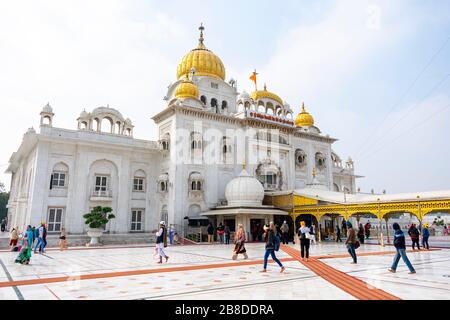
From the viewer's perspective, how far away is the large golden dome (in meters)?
31.8

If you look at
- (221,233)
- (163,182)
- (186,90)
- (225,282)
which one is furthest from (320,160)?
(225,282)

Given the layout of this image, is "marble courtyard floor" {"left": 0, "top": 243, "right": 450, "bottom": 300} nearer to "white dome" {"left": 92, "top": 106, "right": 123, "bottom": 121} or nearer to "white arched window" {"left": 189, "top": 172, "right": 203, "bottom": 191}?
"white arched window" {"left": 189, "top": 172, "right": 203, "bottom": 191}

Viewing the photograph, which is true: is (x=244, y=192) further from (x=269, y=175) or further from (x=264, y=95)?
(x=264, y=95)

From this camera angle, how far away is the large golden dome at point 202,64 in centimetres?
3183

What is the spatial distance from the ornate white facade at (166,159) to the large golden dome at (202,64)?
3.8 inches

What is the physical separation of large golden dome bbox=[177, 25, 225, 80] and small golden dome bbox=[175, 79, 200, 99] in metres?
3.59

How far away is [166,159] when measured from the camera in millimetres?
27172

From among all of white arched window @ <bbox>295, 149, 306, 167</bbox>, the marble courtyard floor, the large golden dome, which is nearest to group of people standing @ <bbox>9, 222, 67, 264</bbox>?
the marble courtyard floor

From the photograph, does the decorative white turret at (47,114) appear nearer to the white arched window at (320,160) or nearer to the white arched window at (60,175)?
the white arched window at (60,175)
